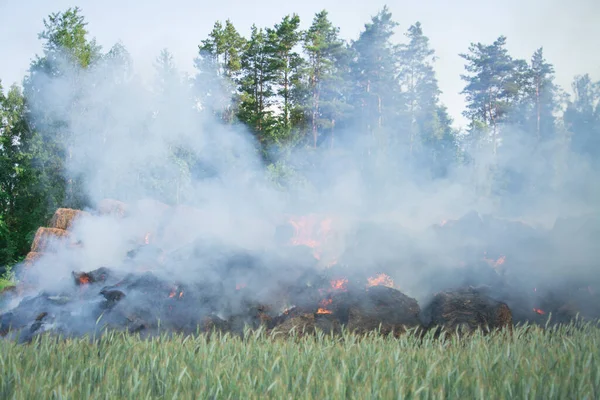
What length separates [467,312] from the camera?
23.4 ft

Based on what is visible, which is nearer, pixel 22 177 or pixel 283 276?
pixel 283 276

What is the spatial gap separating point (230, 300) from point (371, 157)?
22.1 metres

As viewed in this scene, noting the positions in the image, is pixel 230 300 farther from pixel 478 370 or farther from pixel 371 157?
pixel 371 157

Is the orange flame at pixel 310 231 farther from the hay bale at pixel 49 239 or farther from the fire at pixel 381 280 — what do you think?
the hay bale at pixel 49 239

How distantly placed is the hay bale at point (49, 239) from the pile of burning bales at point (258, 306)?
5297 millimetres

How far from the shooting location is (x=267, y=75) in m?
27.8

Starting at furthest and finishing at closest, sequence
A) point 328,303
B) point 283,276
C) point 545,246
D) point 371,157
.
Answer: point 371,157 < point 545,246 < point 283,276 < point 328,303

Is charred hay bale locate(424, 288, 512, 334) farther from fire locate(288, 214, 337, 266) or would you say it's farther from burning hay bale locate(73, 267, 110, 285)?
burning hay bale locate(73, 267, 110, 285)

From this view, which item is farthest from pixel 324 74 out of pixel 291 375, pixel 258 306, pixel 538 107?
pixel 291 375

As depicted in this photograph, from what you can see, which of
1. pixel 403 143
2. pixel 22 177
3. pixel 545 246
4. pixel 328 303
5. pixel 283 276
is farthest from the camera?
pixel 403 143

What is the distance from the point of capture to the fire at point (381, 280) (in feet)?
31.8

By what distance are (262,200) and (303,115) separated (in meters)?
9.66

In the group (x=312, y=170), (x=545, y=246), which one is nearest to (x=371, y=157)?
(x=312, y=170)

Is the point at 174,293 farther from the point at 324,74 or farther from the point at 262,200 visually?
the point at 324,74
